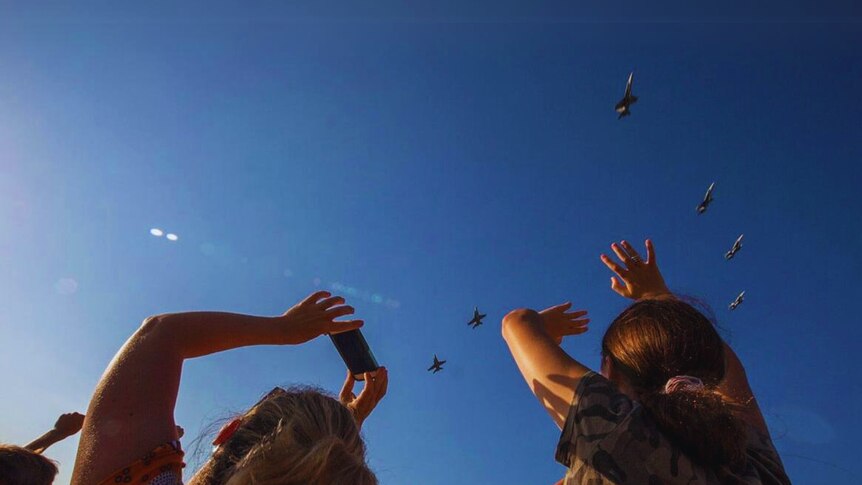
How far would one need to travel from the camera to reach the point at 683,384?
2250 millimetres

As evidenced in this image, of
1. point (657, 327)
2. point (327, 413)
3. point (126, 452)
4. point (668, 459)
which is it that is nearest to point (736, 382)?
point (657, 327)

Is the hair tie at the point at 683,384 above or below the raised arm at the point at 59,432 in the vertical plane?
below

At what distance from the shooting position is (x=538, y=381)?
8.62 feet

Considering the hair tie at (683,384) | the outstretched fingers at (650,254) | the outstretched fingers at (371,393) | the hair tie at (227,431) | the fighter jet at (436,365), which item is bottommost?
the hair tie at (683,384)

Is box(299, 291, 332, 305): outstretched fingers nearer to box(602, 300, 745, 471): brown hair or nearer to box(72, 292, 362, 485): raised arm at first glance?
box(72, 292, 362, 485): raised arm

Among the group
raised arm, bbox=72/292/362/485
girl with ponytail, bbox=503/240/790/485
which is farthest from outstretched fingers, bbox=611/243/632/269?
raised arm, bbox=72/292/362/485

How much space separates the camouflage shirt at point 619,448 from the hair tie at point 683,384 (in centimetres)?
16

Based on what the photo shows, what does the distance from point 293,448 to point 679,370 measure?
1.75m

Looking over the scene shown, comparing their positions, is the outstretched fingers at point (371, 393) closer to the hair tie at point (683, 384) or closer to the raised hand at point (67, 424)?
the hair tie at point (683, 384)

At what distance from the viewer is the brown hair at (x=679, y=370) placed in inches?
83.7

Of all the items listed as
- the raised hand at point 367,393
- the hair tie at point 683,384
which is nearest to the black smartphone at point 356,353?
the raised hand at point 367,393

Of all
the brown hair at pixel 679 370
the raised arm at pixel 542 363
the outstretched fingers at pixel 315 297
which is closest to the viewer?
the brown hair at pixel 679 370

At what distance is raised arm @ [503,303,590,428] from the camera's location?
2459mm

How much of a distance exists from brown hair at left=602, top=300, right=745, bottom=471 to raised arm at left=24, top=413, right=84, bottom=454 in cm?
422
